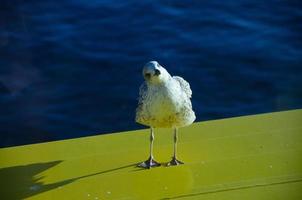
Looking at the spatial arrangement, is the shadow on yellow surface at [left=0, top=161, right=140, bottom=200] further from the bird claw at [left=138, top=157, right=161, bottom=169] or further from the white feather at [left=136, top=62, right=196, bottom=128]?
the white feather at [left=136, top=62, right=196, bottom=128]

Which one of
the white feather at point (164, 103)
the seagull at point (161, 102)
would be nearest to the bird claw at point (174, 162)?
the seagull at point (161, 102)

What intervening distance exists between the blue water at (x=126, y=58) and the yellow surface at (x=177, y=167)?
238cm

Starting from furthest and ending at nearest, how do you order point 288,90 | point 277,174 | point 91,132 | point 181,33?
point 181,33 < point 288,90 < point 91,132 < point 277,174

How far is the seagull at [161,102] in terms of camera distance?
4.14 metres

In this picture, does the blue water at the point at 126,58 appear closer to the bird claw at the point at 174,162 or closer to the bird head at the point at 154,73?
the bird claw at the point at 174,162

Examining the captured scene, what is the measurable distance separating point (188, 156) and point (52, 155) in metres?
0.93

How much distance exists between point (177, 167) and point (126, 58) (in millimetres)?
3973

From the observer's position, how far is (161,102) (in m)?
4.22

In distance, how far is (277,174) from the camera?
13.8 ft

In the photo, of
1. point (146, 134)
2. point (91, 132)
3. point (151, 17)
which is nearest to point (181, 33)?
point (151, 17)

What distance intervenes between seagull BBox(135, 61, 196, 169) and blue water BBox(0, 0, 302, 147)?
9.24ft

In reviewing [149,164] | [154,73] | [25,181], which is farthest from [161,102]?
[25,181]

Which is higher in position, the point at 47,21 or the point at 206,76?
the point at 47,21

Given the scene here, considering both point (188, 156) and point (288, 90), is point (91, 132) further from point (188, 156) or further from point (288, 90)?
point (188, 156)
